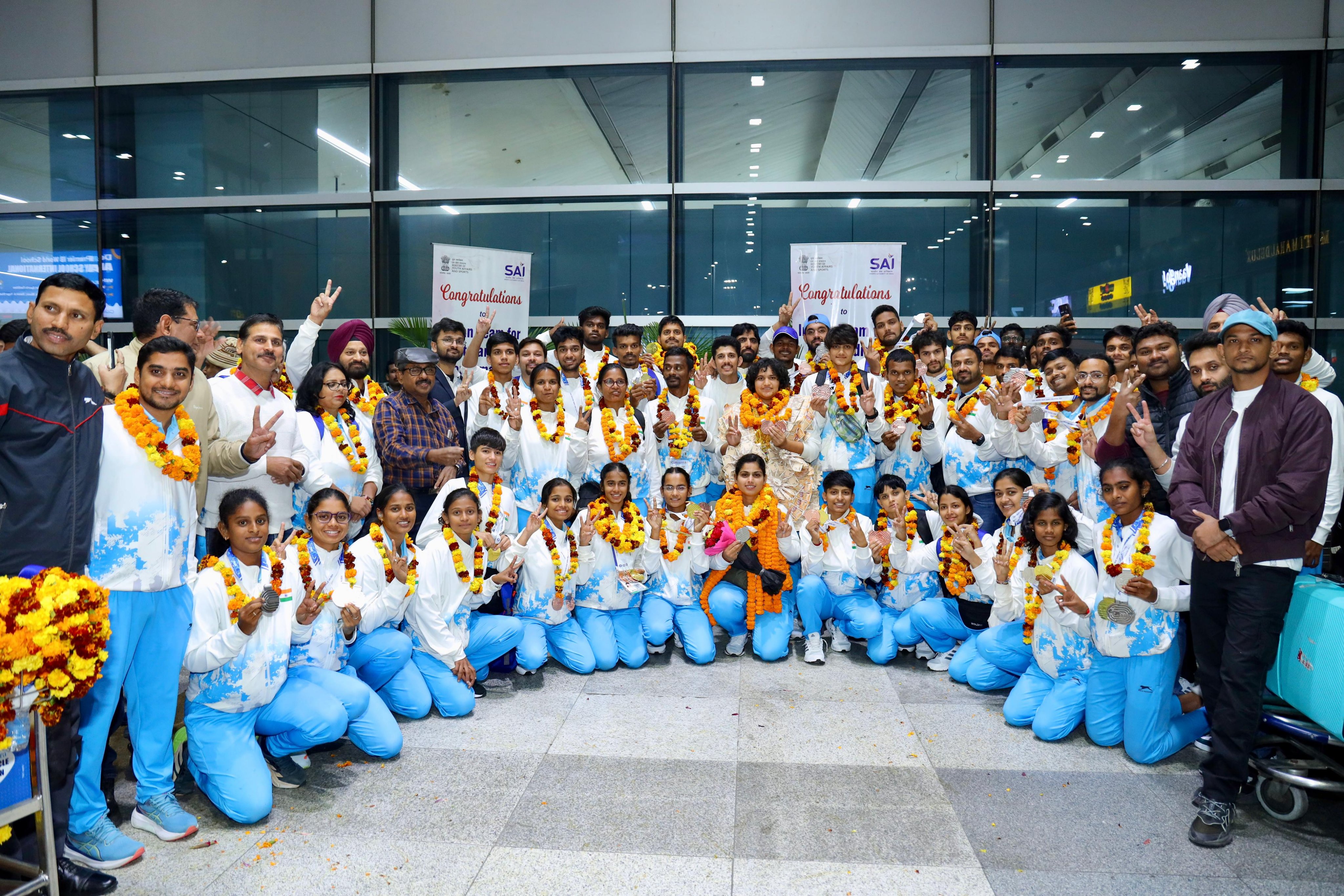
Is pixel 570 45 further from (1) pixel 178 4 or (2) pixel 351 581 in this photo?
(2) pixel 351 581

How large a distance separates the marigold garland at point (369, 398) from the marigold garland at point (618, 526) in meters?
1.61

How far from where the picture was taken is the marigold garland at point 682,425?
21.4 feet

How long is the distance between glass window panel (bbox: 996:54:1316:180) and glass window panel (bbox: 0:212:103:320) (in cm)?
1052

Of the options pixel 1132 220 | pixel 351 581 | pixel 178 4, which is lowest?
pixel 351 581

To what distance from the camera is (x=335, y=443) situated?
17.5 feet

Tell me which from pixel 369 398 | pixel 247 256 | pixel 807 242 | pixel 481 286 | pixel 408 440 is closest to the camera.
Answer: pixel 408 440

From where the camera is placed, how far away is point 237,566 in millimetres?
3885

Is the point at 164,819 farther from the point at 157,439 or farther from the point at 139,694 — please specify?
the point at 157,439

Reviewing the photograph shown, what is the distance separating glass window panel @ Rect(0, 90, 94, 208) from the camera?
33.4 feet

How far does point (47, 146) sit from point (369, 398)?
287 inches

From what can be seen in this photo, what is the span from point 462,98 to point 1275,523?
9083mm

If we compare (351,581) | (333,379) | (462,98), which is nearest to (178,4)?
(462,98)

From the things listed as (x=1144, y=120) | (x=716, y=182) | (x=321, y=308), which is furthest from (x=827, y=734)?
(x=1144, y=120)

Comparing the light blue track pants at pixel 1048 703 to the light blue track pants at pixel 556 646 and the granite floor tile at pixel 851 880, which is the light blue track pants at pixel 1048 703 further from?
the light blue track pants at pixel 556 646
